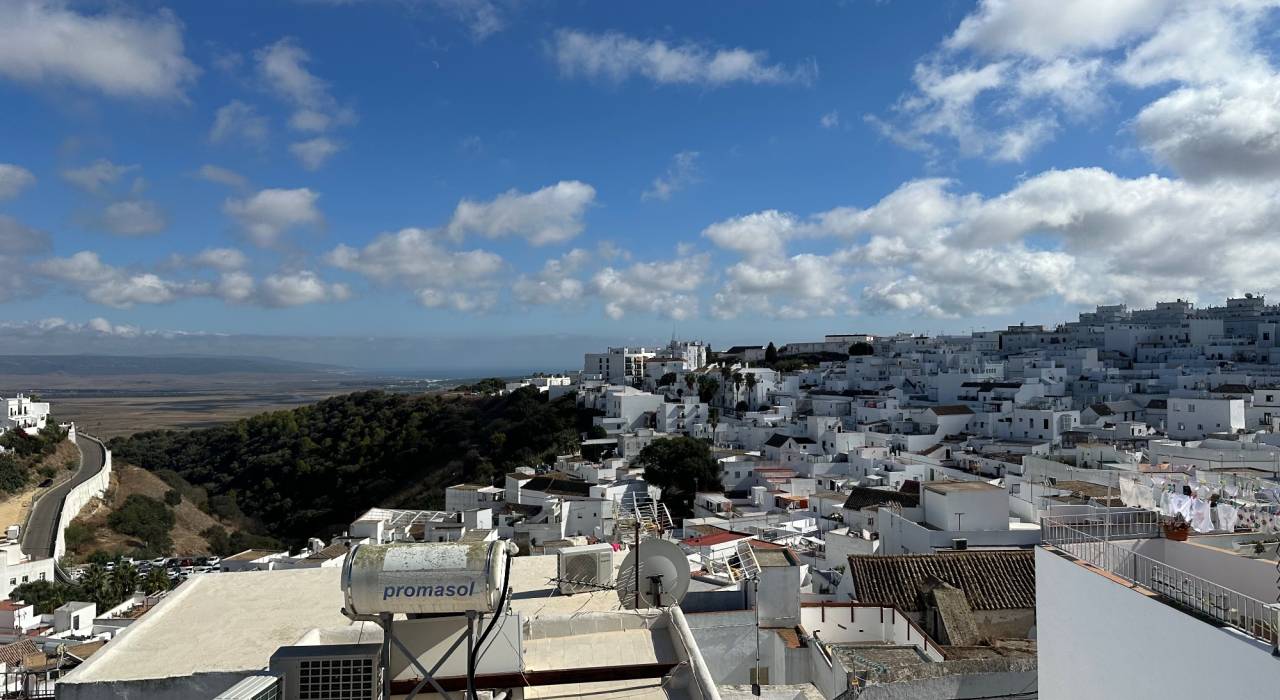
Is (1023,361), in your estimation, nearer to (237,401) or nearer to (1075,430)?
(1075,430)

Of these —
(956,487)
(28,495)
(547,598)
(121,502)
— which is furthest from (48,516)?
(956,487)

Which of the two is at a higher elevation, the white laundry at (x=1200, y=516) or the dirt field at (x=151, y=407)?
the white laundry at (x=1200, y=516)

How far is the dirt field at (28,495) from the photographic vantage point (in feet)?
122

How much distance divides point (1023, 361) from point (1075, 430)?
21.5 meters

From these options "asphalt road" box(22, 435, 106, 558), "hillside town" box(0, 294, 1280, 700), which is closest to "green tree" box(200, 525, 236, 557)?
"asphalt road" box(22, 435, 106, 558)

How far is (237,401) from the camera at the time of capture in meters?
166

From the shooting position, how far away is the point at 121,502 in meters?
43.6

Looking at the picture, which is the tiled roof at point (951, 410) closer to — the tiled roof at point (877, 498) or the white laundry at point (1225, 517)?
the tiled roof at point (877, 498)

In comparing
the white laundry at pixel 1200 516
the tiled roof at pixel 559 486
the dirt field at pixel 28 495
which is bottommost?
the dirt field at pixel 28 495

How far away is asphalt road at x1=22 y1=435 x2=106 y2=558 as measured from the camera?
1328 inches

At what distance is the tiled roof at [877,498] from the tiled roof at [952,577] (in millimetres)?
8217

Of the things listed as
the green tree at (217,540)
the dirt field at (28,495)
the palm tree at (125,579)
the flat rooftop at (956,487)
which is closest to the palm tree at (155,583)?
the palm tree at (125,579)

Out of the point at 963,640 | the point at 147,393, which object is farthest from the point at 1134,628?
the point at 147,393

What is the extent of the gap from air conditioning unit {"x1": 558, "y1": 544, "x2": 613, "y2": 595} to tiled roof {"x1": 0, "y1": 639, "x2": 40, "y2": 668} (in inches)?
494
